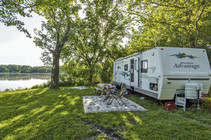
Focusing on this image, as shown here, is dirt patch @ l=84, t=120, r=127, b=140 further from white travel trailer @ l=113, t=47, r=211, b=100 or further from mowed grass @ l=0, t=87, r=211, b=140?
white travel trailer @ l=113, t=47, r=211, b=100

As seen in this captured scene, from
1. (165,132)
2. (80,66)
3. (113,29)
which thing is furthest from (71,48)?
(165,132)

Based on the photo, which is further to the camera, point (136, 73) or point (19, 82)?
point (19, 82)

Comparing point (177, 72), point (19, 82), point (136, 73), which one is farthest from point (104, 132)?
point (19, 82)

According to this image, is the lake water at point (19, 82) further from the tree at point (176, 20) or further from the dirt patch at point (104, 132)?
the tree at point (176, 20)

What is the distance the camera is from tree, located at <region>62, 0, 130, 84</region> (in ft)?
45.1

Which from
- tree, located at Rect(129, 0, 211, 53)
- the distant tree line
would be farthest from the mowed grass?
the distant tree line

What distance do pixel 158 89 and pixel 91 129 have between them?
11.5 feet

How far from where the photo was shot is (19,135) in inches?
122

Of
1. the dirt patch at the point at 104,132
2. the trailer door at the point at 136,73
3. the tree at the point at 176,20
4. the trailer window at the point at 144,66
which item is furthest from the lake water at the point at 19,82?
the tree at the point at 176,20

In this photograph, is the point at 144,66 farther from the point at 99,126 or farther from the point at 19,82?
the point at 19,82

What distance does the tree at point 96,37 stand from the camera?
13.7 m

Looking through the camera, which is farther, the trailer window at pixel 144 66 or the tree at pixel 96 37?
the tree at pixel 96 37

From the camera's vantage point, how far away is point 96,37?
16.4 m

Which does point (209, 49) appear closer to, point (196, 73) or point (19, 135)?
point (196, 73)
